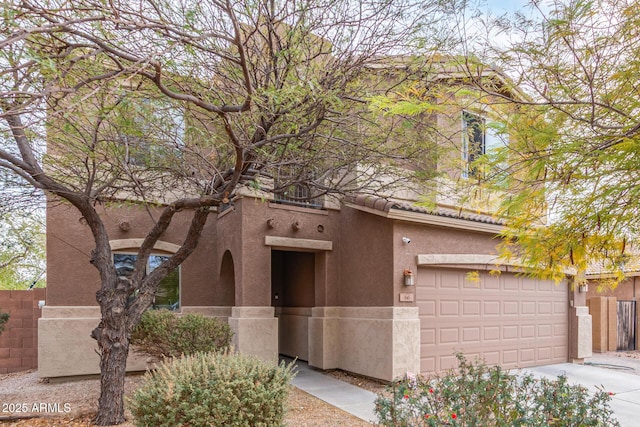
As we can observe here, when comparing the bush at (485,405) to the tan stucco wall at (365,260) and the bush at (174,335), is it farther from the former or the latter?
the tan stucco wall at (365,260)

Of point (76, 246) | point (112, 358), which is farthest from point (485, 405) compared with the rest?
point (76, 246)

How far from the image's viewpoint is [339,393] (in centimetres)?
922

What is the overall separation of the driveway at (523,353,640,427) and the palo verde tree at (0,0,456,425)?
600 cm

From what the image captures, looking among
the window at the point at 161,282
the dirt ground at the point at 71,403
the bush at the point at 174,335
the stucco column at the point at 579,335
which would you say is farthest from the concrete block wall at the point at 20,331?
the stucco column at the point at 579,335

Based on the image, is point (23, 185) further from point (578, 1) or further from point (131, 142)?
point (578, 1)

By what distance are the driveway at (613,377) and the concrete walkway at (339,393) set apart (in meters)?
3.78

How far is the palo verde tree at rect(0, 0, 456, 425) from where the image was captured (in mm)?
5527

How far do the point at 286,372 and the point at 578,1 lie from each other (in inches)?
190

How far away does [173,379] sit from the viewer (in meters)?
5.02

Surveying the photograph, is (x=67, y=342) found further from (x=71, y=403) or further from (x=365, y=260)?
(x=365, y=260)

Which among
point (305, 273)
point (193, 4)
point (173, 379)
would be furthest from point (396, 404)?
point (305, 273)

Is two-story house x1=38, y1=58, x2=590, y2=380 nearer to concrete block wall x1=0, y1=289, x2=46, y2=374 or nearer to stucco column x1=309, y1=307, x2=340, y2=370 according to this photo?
stucco column x1=309, y1=307, x2=340, y2=370

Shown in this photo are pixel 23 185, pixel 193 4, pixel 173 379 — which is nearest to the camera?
pixel 173 379

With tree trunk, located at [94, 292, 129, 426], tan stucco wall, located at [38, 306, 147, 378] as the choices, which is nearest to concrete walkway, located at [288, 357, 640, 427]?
tree trunk, located at [94, 292, 129, 426]
